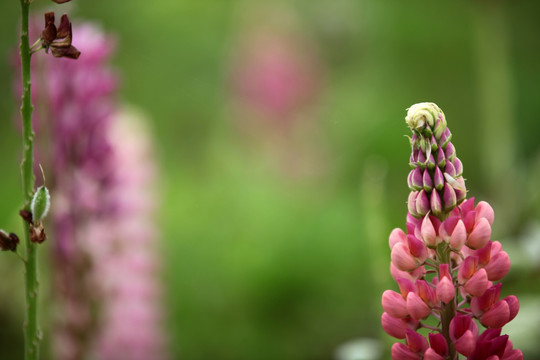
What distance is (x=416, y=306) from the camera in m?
0.89

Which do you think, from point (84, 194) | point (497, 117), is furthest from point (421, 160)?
point (497, 117)

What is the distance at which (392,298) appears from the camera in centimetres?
91

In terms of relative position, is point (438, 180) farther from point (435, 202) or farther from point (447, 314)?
point (447, 314)

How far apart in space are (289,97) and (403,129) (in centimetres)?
84

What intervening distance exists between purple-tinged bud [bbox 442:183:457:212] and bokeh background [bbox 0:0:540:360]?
1.53ft

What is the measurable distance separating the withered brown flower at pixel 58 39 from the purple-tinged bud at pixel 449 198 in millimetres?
495

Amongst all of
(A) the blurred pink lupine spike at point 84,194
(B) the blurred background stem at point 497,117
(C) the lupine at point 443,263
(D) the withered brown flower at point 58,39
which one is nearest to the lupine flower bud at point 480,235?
(C) the lupine at point 443,263

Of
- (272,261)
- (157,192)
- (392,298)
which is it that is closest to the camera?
(392,298)

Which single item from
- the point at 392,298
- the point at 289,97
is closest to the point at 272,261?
the point at 289,97

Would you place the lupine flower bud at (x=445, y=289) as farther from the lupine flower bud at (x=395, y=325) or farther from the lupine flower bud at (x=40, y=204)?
the lupine flower bud at (x=40, y=204)

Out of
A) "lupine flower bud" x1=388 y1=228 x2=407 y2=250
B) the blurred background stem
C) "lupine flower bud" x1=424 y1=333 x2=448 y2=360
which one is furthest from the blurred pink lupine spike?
the blurred background stem

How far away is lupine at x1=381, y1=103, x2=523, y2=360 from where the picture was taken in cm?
88

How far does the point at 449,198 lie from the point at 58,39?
54 centimetres

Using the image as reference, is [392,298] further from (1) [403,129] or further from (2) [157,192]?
(1) [403,129]
